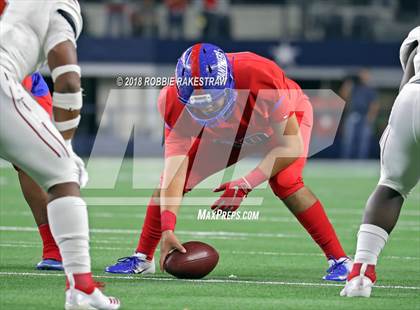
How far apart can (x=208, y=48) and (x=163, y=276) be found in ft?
4.39

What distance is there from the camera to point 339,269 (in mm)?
6207

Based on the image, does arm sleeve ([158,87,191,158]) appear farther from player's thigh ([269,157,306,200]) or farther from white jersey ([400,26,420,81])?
white jersey ([400,26,420,81])

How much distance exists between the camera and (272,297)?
538 centimetres

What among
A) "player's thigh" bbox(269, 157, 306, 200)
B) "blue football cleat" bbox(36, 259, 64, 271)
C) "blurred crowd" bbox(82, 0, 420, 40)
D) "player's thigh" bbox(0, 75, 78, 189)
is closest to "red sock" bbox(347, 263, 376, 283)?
"player's thigh" bbox(269, 157, 306, 200)

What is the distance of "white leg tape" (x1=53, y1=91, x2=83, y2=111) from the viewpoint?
488cm

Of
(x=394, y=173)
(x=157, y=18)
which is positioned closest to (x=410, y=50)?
(x=394, y=173)

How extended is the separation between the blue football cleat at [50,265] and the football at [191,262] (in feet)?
2.35

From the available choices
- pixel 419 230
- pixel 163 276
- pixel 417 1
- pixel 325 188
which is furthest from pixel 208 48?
pixel 417 1

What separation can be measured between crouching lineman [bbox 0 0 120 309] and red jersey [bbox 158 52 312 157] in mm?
1411

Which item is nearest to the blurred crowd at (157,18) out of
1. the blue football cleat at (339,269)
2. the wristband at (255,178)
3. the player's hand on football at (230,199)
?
the blue football cleat at (339,269)

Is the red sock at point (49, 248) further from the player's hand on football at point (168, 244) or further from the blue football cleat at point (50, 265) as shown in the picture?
the player's hand on football at point (168, 244)

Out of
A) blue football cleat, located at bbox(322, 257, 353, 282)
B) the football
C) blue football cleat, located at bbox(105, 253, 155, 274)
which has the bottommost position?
blue football cleat, located at bbox(105, 253, 155, 274)

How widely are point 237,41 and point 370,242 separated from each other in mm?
18052

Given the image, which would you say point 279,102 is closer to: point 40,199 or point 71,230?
point 40,199
